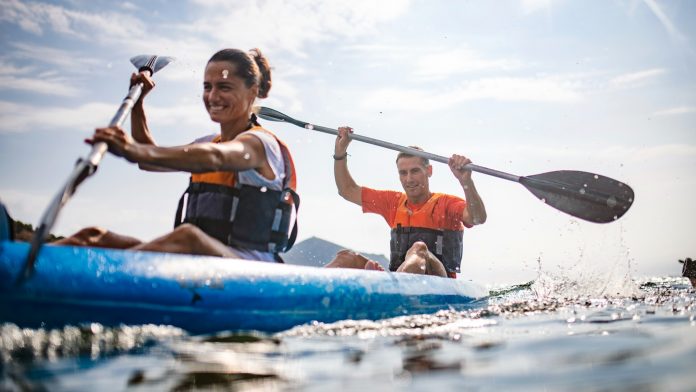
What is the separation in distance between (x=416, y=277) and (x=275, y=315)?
1503mm

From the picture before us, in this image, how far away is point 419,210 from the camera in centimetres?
597

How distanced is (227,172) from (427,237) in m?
2.83

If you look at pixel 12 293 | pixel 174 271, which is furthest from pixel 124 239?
pixel 12 293

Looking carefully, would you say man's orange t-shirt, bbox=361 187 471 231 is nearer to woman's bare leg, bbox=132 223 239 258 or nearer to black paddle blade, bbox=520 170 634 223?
black paddle blade, bbox=520 170 634 223

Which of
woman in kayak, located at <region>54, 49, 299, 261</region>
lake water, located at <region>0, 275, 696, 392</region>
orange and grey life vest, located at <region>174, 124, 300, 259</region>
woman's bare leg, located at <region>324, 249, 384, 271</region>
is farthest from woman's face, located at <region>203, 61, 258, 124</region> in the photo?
woman's bare leg, located at <region>324, 249, 384, 271</region>

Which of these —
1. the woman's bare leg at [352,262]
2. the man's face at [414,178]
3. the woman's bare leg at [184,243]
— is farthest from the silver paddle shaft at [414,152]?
the woman's bare leg at [184,243]

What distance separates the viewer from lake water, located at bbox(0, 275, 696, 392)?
174 cm

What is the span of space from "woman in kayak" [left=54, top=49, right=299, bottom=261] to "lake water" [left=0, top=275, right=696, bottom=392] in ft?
1.98

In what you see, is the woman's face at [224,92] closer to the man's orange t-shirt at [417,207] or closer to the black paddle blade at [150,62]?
the black paddle blade at [150,62]

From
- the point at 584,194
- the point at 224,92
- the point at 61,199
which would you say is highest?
the point at 224,92

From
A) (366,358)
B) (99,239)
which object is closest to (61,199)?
(99,239)

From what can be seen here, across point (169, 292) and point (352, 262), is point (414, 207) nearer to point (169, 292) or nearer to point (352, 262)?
point (352, 262)

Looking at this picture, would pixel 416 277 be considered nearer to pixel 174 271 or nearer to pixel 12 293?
pixel 174 271

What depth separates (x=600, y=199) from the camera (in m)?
5.48
